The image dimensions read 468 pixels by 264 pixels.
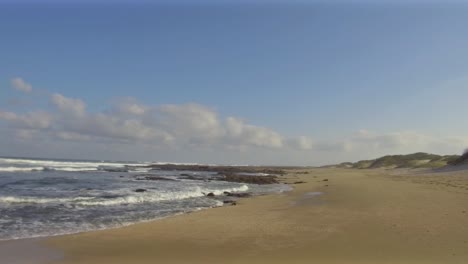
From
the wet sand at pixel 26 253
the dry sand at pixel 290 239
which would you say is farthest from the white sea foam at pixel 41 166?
the dry sand at pixel 290 239

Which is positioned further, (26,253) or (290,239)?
(290,239)

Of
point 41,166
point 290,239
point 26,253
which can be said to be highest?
point 41,166

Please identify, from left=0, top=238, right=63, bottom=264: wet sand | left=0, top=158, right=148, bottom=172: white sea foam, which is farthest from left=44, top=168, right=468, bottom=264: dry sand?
left=0, top=158, right=148, bottom=172: white sea foam

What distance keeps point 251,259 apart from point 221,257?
2.44 ft

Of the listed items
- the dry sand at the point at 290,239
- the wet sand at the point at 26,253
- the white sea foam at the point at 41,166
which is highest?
the white sea foam at the point at 41,166

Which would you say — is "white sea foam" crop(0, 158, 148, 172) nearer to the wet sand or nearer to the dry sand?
the wet sand

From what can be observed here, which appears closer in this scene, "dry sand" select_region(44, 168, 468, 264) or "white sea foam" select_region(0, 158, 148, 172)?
"dry sand" select_region(44, 168, 468, 264)

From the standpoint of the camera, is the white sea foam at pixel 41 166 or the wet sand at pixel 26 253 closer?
the wet sand at pixel 26 253

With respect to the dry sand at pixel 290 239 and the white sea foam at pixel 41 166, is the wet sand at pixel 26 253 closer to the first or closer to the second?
the dry sand at pixel 290 239

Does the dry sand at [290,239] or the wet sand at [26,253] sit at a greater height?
the dry sand at [290,239]

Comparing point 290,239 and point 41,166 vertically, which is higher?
point 41,166

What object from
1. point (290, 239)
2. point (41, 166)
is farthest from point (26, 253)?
point (41, 166)

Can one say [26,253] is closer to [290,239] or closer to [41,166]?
[290,239]

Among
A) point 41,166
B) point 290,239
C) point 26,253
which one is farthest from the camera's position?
point 41,166
